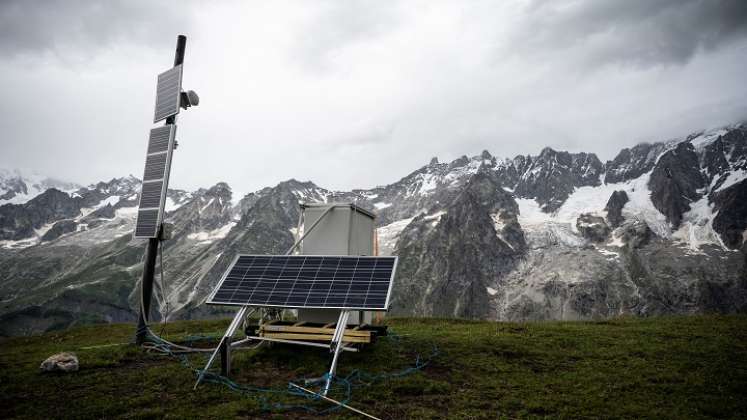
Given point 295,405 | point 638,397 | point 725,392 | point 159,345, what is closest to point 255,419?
point 295,405

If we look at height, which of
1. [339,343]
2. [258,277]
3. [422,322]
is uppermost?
[258,277]

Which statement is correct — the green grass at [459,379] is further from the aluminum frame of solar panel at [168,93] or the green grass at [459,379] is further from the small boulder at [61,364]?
the aluminum frame of solar panel at [168,93]

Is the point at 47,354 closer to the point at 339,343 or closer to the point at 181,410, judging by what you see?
the point at 181,410

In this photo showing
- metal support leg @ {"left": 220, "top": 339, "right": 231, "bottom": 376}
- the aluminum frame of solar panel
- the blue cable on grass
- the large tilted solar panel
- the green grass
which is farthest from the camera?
the aluminum frame of solar panel

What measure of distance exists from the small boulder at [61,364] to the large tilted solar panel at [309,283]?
5131 millimetres

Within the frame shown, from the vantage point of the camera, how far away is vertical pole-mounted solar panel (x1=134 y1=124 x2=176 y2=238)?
17.8 metres

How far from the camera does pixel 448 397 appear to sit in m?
Answer: 12.4

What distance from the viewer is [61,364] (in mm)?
14578

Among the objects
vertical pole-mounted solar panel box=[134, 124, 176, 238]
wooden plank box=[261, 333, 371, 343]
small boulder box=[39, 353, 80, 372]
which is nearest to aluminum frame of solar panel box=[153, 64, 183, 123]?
vertical pole-mounted solar panel box=[134, 124, 176, 238]

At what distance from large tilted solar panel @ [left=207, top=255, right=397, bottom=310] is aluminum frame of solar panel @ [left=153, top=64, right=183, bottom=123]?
25.9 ft

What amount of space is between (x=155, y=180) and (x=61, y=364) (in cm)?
780

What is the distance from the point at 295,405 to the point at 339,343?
2465 millimetres

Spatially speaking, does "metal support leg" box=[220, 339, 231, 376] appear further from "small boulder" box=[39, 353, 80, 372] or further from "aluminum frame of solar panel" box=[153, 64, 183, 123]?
"aluminum frame of solar panel" box=[153, 64, 183, 123]

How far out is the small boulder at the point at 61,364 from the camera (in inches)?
571
